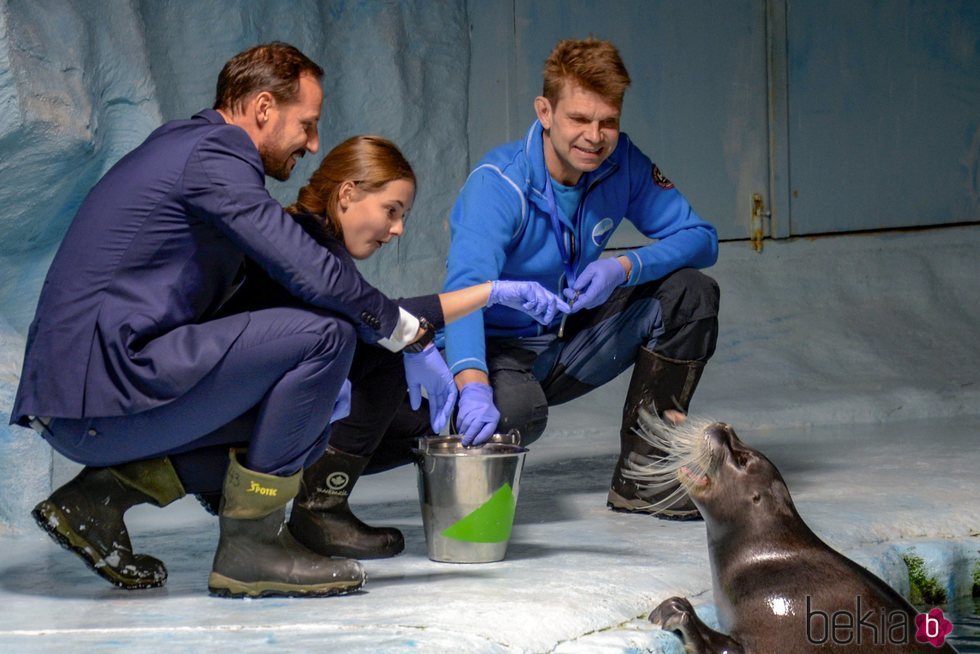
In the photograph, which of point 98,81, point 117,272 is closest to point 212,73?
point 98,81

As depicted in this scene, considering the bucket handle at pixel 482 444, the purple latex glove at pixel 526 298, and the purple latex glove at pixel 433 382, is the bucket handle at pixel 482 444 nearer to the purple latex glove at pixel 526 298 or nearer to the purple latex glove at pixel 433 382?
the purple latex glove at pixel 433 382

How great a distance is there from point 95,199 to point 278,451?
676 mm

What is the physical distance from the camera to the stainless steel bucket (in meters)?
3.47

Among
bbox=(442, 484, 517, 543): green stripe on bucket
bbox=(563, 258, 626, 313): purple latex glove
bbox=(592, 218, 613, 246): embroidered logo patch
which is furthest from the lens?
bbox=(592, 218, 613, 246): embroidered logo patch

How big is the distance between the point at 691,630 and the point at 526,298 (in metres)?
1.02

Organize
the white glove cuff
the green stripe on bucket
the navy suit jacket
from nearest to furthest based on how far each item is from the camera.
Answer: the navy suit jacket, the white glove cuff, the green stripe on bucket

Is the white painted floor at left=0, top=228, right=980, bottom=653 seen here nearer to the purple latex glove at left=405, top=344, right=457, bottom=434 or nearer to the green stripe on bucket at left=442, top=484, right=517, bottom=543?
the green stripe on bucket at left=442, top=484, right=517, bottom=543

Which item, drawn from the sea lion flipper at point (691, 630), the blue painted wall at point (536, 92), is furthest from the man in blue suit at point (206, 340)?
the blue painted wall at point (536, 92)

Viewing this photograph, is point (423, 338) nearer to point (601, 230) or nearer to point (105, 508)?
point (105, 508)

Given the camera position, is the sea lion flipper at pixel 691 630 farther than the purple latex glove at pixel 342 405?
No

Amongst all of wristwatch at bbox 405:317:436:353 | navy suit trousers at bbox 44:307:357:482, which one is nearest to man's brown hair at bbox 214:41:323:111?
navy suit trousers at bbox 44:307:357:482

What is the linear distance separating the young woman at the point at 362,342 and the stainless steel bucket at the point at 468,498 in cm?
16

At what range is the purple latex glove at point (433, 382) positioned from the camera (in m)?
3.61

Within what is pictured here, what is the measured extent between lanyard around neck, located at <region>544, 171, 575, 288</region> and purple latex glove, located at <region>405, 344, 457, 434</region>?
63 centimetres
